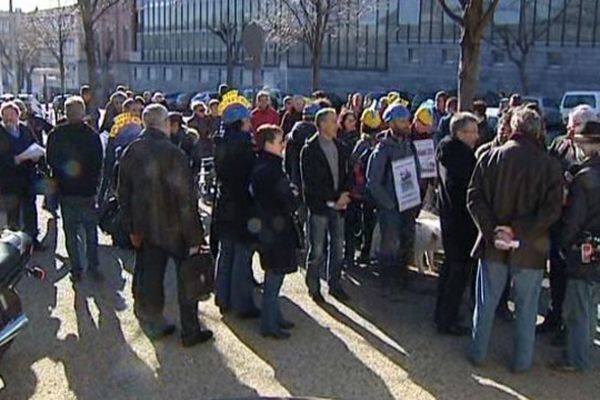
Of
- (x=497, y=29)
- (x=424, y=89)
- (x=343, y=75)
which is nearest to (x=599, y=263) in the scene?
(x=497, y=29)

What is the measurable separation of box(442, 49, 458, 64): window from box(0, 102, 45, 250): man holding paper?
121 feet

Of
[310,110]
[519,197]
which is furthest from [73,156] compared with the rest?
[519,197]

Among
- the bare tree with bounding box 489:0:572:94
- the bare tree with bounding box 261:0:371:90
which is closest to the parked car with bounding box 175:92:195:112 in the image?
the bare tree with bounding box 261:0:371:90

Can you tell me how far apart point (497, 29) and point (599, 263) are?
35.2 meters

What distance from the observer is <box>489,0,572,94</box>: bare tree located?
37.4 metres

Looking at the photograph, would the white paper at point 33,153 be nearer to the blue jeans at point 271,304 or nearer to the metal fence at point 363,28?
the blue jeans at point 271,304

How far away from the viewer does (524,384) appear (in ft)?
17.0

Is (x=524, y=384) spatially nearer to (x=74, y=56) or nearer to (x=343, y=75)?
(x=343, y=75)

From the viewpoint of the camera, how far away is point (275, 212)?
5750 millimetres

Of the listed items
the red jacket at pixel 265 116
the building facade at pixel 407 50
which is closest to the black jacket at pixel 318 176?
the red jacket at pixel 265 116

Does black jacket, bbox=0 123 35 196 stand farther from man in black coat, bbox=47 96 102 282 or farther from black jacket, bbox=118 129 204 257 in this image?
black jacket, bbox=118 129 204 257

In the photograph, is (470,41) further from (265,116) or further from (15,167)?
(15,167)

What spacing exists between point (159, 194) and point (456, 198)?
91.9 inches

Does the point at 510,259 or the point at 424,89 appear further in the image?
the point at 424,89
